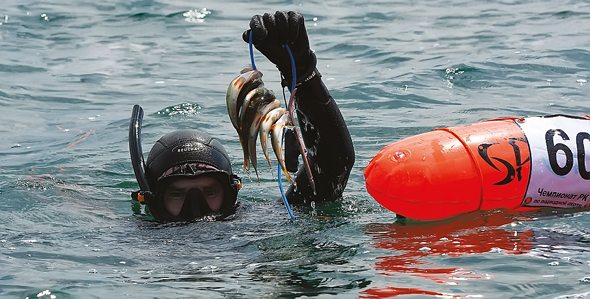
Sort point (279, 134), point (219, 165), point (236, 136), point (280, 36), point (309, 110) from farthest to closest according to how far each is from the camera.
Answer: point (236, 136), point (219, 165), point (309, 110), point (280, 36), point (279, 134)

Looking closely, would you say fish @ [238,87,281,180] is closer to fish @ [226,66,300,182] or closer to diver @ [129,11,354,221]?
fish @ [226,66,300,182]

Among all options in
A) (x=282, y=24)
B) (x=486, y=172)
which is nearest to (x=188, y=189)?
(x=282, y=24)

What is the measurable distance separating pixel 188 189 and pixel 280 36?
1.32 metres

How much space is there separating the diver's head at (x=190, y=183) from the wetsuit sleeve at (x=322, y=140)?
0.51 meters

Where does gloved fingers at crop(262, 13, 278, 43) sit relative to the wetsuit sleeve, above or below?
above

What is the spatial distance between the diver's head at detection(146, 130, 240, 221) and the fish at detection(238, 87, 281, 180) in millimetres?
973

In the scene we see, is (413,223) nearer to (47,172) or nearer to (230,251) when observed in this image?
(230,251)

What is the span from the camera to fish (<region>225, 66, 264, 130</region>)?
11.4ft

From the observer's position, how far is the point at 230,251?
394 cm

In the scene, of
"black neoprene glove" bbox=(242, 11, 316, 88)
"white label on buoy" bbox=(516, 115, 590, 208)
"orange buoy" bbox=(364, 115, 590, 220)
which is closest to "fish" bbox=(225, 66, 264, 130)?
"black neoprene glove" bbox=(242, 11, 316, 88)

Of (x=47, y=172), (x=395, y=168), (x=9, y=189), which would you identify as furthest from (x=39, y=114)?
(x=395, y=168)

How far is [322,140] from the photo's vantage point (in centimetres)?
420

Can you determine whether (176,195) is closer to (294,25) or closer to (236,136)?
(294,25)

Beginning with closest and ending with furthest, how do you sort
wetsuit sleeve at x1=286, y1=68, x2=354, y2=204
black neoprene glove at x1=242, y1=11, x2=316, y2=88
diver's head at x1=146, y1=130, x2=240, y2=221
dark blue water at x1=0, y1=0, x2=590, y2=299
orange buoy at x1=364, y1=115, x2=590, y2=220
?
dark blue water at x1=0, y1=0, x2=590, y2=299 < black neoprene glove at x1=242, y1=11, x2=316, y2=88 < orange buoy at x1=364, y1=115, x2=590, y2=220 < wetsuit sleeve at x1=286, y1=68, x2=354, y2=204 < diver's head at x1=146, y1=130, x2=240, y2=221
